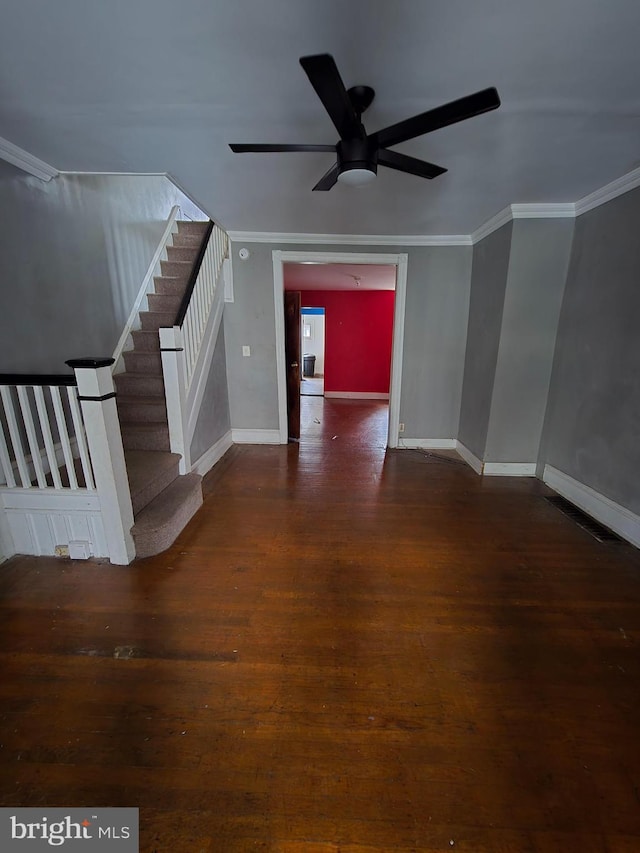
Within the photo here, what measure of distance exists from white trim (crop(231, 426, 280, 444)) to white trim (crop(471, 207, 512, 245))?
3159mm

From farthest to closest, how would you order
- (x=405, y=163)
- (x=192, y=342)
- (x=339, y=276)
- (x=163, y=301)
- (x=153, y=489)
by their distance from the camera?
(x=339, y=276) < (x=163, y=301) < (x=192, y=342) < (x=153, y=489) < (x=405, y=163)

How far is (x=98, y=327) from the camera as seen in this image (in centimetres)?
317

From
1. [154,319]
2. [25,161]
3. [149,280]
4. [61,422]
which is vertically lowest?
[61,422]

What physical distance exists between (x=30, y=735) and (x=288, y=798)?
948 mm

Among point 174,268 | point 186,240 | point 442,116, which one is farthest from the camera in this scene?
point 186,240

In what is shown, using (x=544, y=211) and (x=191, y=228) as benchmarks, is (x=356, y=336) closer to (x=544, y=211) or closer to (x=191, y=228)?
(x=191, y=228)

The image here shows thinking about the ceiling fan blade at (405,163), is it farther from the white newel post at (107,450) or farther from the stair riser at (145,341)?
the stair riser at (145,341)

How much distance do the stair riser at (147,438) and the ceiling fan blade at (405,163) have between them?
242cm

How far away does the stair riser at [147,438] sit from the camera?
9.50 feet

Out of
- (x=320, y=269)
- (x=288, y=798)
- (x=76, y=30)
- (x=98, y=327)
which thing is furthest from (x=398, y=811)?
(x=320, y=269)

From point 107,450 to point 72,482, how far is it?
0.36m

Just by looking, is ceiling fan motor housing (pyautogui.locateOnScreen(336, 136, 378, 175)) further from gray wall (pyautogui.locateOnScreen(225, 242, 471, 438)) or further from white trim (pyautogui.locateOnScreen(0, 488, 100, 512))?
gray wall (pyautogui.locateOnScreen(225, 242, 471, 438))

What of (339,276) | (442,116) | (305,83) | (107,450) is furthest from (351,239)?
(107,450)

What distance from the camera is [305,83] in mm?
1561
